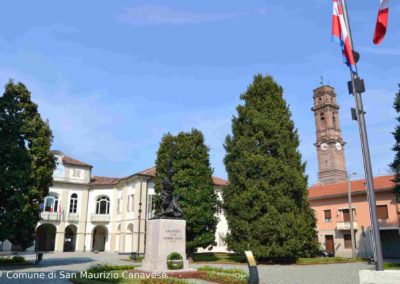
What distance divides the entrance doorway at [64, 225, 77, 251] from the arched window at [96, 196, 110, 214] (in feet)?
11.8

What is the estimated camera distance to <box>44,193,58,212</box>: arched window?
142 feet

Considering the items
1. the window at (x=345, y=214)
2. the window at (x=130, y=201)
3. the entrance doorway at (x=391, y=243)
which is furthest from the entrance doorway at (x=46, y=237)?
the entrance doorway at (x=391, y=243)

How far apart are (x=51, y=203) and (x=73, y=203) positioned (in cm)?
254

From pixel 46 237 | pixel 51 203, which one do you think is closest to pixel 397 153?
pixel 51 203

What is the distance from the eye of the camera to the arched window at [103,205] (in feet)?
150

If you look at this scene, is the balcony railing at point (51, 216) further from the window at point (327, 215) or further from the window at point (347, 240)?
the window at point (347, 240)

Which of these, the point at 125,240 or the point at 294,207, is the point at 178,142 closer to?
the point at 294,207

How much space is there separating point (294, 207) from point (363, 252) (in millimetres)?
16423

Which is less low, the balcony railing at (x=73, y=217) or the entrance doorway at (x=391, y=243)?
the balcony railing at (x=73, y=217)

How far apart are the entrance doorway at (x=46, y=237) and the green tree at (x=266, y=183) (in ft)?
95.0

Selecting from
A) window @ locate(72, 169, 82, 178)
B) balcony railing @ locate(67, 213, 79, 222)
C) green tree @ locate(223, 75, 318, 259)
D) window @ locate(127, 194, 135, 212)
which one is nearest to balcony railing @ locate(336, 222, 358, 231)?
green tree @ locate(223, 75, 318, 259)

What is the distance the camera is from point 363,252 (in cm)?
3681

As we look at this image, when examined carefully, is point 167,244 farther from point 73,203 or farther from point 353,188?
point 73,203

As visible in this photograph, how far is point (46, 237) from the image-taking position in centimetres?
4653
